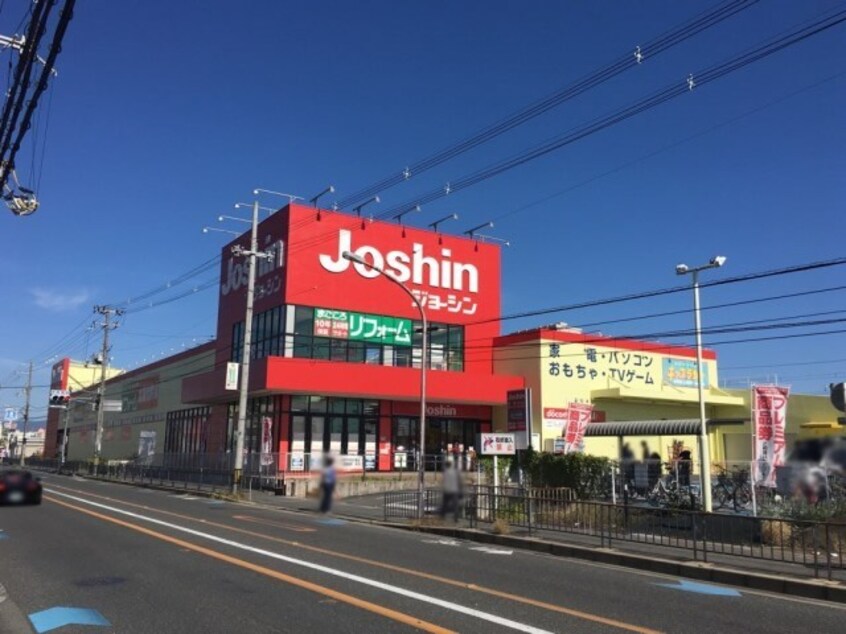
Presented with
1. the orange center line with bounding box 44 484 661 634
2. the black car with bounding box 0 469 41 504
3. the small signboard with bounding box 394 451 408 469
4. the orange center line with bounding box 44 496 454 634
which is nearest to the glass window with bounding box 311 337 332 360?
the small signboard with bounding box 394 451 408 469

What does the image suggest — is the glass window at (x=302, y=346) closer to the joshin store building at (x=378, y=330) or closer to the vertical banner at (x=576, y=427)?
the joshin store building at (x=378, y=330)

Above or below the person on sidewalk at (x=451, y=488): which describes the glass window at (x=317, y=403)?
above

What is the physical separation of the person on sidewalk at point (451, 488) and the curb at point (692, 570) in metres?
13.4

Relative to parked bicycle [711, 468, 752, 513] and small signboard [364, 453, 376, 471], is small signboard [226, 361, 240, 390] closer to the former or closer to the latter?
parked bicycle [711, 468, 752, 513]

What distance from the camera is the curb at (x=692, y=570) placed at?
13180mm

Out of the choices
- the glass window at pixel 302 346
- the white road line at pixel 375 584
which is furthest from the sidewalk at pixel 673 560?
the glass window at pixel 302 346

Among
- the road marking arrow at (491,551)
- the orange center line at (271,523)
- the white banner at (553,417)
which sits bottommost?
the road marking arrow at (491,551)

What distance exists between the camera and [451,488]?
2.30 m

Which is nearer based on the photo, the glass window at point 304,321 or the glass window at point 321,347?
the glass window at point 304,321

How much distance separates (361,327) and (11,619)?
36.2 meters

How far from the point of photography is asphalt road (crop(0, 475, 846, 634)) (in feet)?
32.6

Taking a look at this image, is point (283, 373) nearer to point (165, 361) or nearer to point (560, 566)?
point (560, 566)

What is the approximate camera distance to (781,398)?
18562mm

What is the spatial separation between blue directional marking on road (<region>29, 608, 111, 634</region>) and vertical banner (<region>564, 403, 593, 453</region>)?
65.5 feet
